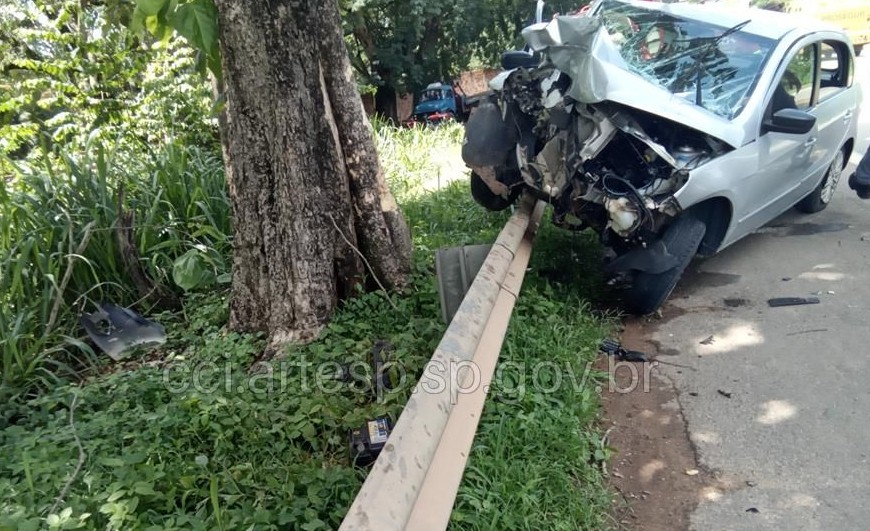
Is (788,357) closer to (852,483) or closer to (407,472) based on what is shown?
(852,483)

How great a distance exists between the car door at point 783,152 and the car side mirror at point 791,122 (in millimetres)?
76

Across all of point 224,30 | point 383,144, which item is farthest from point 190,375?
→ point 383,144

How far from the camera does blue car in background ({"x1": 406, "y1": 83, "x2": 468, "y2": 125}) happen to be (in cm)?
1850

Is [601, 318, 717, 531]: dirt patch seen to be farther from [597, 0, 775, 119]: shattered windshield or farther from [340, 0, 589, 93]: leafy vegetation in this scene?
[340, 0, 589, 93]: leafy vegetation

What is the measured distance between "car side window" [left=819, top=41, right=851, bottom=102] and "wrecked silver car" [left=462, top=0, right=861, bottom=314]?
36 cm

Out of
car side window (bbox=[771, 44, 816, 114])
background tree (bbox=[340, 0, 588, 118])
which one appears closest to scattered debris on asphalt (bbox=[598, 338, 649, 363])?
car side window (bbox=[771, 44, 816, 114])

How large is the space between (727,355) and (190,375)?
11.0 feet

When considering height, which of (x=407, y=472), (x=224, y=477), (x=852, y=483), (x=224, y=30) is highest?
(x=224, y=30)

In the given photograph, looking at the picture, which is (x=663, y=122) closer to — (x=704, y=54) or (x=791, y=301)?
(x=704, y=54)

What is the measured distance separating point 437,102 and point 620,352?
1559 cm

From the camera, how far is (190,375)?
3.62 metres

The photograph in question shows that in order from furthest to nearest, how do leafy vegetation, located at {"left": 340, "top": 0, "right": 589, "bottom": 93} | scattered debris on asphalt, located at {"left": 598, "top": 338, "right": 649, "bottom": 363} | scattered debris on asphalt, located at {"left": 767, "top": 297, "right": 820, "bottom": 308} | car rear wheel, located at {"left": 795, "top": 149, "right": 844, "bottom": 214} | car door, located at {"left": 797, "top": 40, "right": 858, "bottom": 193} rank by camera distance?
leafy vegetation, located at {"left": 340, "top": 0, "right": 589, "bottom": 93} < car rear wheel, located at {"left": 795, "top": 149, "right": 844, "bottom": 214} < car door, located at {"left": 797, "top": 40, "right": 858, "bottom": 193} < scattered debris on asphalt, located at {"left": 767, "top": 297, "right": 820, "bottom": 308} < scattered debris on asphalt, located at {"left": 598, "top": 338, "right": 649, "bottom": 363}

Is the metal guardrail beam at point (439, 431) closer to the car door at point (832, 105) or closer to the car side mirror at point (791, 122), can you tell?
the car side mirror at point (791, 122)

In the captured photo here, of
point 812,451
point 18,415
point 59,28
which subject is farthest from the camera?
point 59,28
